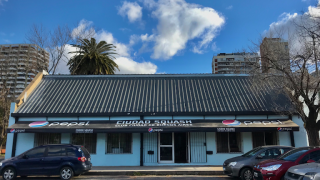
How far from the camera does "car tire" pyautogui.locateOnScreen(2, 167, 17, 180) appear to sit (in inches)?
Answer: 405

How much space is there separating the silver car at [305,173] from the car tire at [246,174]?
9.22 ft

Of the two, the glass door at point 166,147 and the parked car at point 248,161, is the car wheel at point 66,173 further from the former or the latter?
the parked car at point 248,161

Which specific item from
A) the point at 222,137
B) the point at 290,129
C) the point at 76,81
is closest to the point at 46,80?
the point at 76,81

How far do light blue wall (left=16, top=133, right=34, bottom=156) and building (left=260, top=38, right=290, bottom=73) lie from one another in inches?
563

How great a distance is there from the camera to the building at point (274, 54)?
12648 mm

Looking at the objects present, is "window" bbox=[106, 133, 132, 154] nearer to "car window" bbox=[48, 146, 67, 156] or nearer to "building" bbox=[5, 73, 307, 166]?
"building" bbox=[5, 73, 307, 166]

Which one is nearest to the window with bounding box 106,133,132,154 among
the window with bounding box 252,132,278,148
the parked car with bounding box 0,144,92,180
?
the parked car with bounding box 0,144,92,180

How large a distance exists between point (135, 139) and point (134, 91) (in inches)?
154

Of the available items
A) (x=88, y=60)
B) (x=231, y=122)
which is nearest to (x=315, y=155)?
(x=231, y=122)

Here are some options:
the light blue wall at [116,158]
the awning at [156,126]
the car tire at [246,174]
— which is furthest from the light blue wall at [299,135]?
the light blue wall at [116,158]

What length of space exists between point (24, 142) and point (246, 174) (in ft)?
41.8

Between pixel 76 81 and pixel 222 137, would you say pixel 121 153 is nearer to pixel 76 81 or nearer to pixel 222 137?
Answer: pixel 222 137

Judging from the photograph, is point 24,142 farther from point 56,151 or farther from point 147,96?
point 147,96

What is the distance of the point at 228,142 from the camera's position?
47.8 ft
